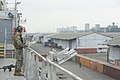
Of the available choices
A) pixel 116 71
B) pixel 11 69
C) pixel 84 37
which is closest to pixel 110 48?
pixel 116 71

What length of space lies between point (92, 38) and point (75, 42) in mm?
2720

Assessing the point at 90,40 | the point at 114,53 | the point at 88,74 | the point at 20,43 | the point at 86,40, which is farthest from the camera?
the point at 90,40

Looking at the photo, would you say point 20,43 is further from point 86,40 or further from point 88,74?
point 86,40

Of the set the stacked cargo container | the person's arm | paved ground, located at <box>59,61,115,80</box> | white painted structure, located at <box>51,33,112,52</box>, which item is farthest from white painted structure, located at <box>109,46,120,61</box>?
the person's arm

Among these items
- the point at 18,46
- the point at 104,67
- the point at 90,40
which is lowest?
the point at 104,67

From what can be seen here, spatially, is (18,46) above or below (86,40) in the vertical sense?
above

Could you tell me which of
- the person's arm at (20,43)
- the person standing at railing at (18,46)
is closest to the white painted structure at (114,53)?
the person standing at railing at (18,46)

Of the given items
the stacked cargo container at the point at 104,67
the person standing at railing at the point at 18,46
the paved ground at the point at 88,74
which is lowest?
the paved ground at the point at 88,74

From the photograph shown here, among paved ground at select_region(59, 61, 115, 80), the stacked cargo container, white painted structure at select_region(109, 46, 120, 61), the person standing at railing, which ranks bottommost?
paved ground at select_region(59, 61, 115, 80)

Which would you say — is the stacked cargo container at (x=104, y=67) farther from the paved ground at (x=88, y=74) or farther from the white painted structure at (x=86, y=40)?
the white painted structure at (x=86, y=40)

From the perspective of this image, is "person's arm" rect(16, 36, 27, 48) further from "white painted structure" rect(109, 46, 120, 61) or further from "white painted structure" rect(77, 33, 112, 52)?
"white painted structure" rect(77, 33, 112, 52)

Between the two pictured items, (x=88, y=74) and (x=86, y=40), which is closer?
(x=88, y=74)

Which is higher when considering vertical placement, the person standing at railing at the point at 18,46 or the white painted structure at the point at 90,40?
the person standing at railing at the point at 18,46

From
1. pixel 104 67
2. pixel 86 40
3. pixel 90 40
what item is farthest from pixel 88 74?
pixel 90 40
